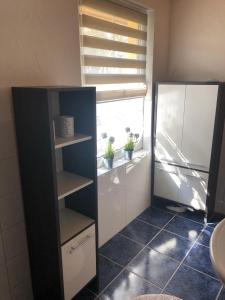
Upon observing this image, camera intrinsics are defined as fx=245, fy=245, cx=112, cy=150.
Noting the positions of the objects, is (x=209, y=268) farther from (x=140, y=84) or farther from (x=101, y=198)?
(x=140, y=84)

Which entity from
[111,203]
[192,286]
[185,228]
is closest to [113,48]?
[111,203]

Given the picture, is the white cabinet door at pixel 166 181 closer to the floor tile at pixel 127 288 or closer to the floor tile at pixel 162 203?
the floor tile at pixel 162 203

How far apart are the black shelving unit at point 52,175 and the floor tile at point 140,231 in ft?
2.38

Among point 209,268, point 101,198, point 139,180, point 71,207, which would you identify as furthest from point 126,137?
point 209,268

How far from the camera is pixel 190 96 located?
241 centimetres

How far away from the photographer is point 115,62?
2.16 meters

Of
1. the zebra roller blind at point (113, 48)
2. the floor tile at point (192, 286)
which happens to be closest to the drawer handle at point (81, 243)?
the floor tile at point (192, 286)

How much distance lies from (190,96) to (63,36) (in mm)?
1383

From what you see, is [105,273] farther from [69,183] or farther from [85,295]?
[69,183]

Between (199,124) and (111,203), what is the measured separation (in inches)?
45.6

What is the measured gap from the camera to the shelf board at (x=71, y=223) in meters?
1.52

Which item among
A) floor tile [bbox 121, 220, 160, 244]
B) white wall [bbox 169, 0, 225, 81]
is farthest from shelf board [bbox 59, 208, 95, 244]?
white wall [bbox 169, 0, 225, 81]

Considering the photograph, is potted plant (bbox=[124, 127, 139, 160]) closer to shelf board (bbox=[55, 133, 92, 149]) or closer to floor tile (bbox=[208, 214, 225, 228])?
shelf board (bbox=[55, 133, 92, 149])

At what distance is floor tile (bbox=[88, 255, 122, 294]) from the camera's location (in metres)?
1.84
